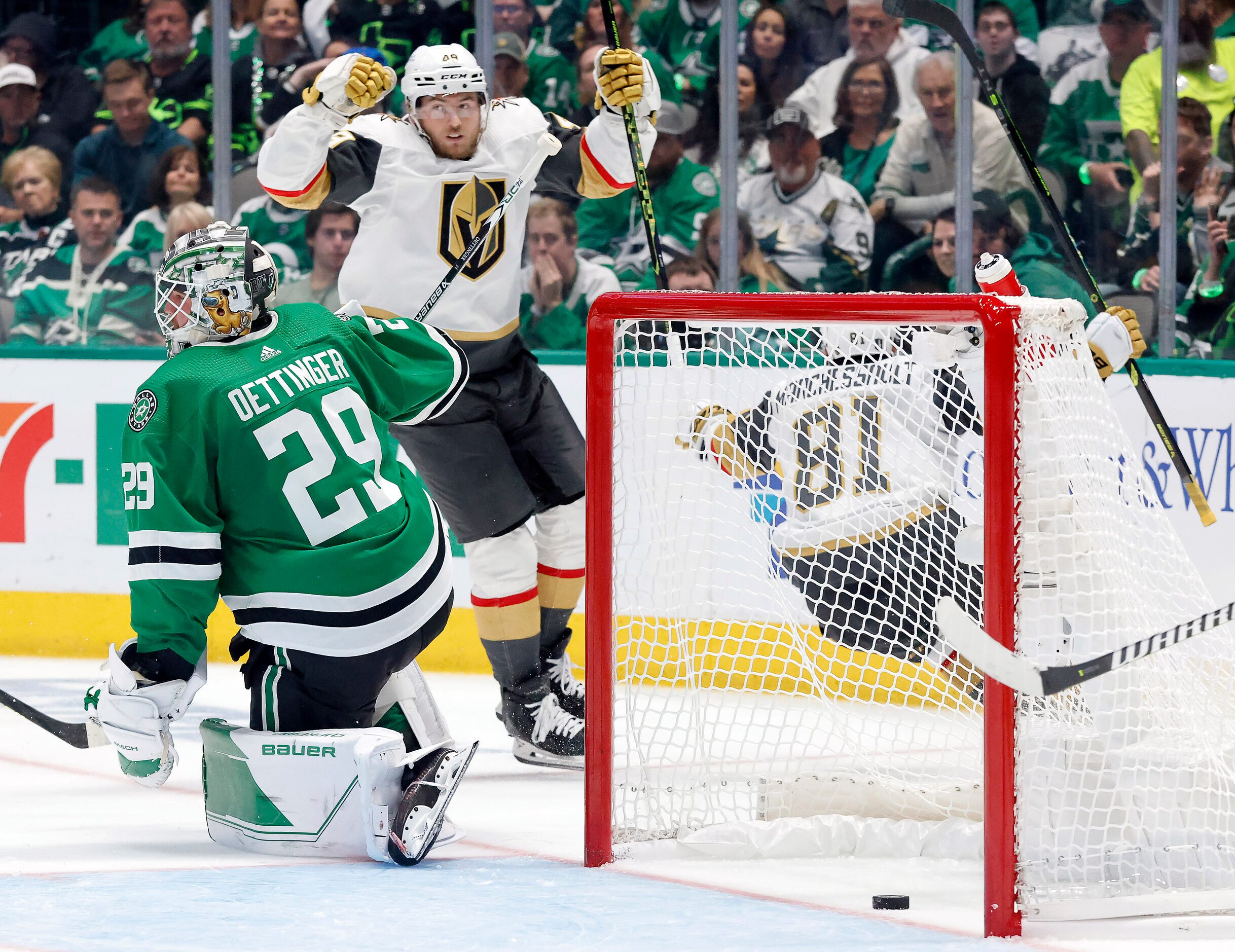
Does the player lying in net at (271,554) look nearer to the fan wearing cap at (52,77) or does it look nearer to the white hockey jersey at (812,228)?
the white hockey jersey at (812,228)

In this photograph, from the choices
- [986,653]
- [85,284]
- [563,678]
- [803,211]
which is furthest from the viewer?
[85,284]

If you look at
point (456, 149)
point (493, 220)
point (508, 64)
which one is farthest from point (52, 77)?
point (493, 220)

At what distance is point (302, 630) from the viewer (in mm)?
2781

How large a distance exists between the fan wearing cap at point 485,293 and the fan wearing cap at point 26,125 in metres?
2.44

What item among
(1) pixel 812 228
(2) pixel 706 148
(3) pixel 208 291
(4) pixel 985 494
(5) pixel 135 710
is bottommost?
(5) pixel 135 710

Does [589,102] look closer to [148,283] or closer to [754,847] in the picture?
[148,283]

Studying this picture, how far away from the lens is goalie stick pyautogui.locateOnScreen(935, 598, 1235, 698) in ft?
7.00

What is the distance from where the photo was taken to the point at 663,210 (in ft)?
17.9

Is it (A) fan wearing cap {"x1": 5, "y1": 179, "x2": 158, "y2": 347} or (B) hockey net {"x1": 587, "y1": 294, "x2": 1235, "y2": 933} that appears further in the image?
(A) fan wearing cap {"x1": 5, "y1": 179, "x2": 158, "y2": 347}

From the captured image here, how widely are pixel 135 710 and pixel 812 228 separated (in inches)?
123

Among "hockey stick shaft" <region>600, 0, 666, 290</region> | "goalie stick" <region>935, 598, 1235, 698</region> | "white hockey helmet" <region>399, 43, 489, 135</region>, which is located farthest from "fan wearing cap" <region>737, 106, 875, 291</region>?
"goalie stick" <region>935, 598, 1235, 698</region>

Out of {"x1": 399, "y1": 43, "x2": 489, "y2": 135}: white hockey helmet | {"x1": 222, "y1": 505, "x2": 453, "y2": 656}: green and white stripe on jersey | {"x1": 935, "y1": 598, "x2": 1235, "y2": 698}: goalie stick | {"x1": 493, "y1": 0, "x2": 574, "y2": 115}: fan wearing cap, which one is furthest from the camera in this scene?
{"x1": 493, "y1": 0, "x2": 574, "y2": 115}: fan wearing cap

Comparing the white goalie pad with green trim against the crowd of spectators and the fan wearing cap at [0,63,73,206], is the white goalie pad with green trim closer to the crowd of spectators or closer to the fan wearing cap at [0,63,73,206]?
the crowd of spectators

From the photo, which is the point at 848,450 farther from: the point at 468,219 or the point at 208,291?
the point at 208,291
